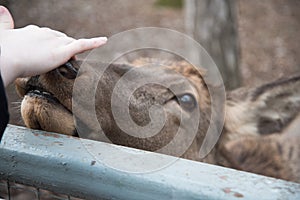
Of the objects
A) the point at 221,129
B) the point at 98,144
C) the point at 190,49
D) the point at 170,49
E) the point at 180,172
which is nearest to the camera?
the point at 180,172

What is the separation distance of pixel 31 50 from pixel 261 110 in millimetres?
2235

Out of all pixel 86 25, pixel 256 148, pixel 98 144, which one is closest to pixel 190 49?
pixel 86 25

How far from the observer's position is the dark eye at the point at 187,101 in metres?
3.06

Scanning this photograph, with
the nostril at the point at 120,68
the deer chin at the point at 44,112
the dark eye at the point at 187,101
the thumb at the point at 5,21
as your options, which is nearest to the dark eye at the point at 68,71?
the deer chin at the point at 44,112

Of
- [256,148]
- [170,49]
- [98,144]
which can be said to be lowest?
[170,49]

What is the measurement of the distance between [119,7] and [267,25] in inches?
101

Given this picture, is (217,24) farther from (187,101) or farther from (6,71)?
(6,71)

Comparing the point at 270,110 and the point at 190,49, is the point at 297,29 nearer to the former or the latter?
the point at 190,49

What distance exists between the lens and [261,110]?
3607 mm

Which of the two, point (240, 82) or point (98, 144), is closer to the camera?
point (98, 144)

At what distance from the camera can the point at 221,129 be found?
3.56m

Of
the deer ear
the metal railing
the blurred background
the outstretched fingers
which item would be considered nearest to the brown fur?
the deer ear

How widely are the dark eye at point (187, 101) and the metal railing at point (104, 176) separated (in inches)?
58.4

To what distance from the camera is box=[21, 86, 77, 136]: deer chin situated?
1.97 m
